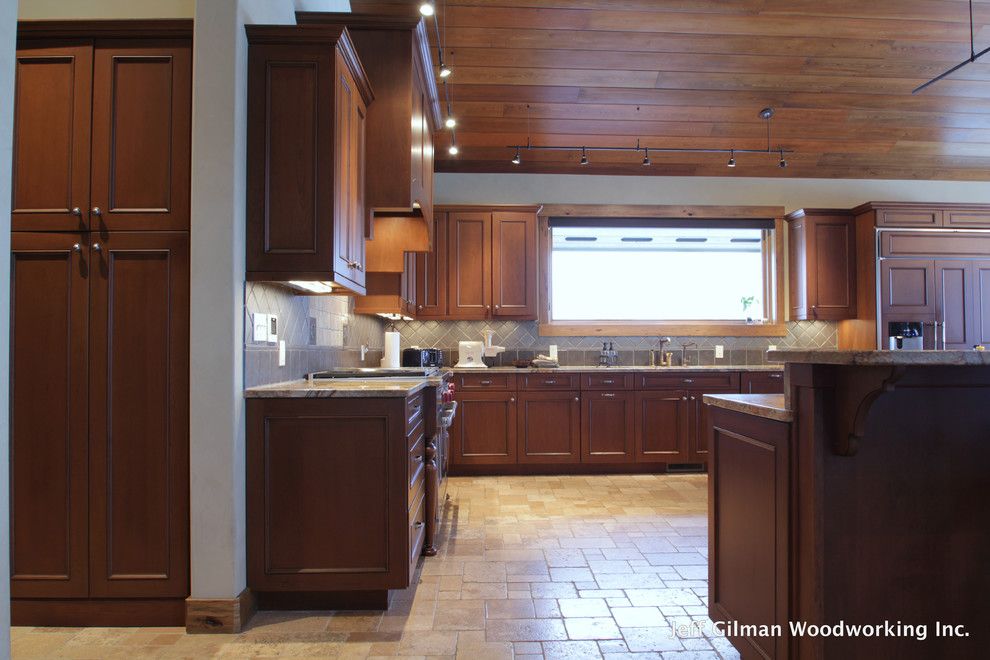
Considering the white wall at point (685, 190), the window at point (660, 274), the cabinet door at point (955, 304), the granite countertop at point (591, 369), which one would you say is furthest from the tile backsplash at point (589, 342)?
the white wall at point (685, 190)

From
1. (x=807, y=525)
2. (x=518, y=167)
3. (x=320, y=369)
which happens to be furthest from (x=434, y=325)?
(x=807, y=525)

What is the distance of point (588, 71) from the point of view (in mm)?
4430

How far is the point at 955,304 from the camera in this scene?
508cm

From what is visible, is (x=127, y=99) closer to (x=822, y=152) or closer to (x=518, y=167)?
(x=518, y=167)

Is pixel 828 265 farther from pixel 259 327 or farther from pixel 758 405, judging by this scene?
pixel 259 327

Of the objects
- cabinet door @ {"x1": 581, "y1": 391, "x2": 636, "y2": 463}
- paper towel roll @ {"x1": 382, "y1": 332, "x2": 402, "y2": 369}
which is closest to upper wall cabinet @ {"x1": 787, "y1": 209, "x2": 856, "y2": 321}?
cabinet door @ {"x1": 581, "y1": 391, "x2": 636, "y2": 463}

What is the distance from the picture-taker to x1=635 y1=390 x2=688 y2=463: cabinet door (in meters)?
4.95

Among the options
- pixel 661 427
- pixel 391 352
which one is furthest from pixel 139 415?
pixel 661 427

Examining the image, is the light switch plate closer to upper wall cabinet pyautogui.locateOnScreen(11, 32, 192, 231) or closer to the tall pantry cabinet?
the tall pantry cabinet

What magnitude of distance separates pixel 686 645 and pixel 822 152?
4991 millimetres

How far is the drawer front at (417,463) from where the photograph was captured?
2540mm

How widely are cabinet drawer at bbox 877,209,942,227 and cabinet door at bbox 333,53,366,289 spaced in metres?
4.58

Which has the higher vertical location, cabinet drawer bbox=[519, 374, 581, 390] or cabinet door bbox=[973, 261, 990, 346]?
cabinet door bbox=[973, 261, 990, 346]

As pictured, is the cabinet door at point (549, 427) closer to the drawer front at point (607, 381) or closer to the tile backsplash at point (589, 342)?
the drawer front at point (607, 381)
